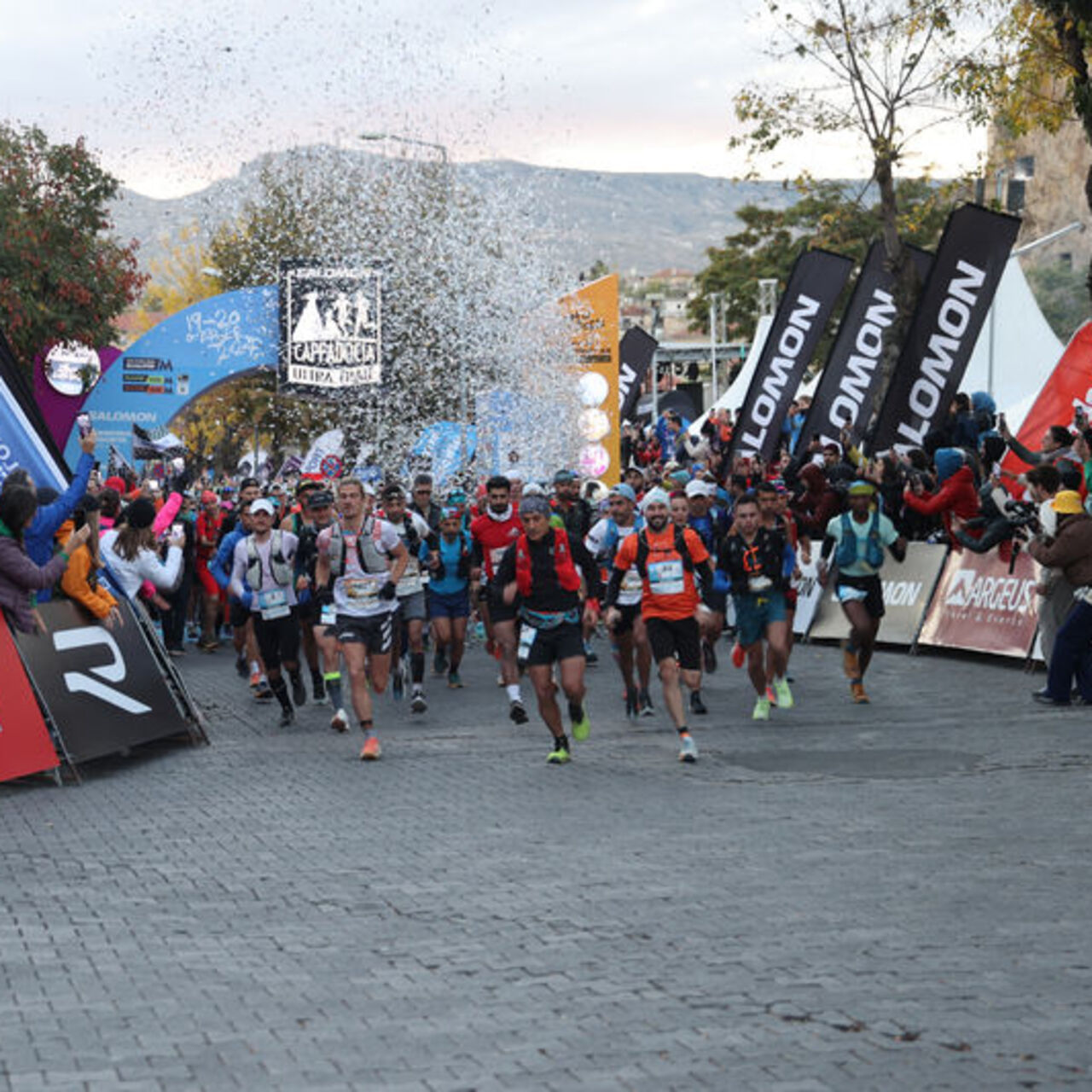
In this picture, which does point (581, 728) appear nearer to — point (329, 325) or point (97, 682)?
point (97, 682)

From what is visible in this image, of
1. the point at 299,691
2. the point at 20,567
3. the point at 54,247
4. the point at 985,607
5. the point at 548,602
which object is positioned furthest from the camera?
the point at 54,247

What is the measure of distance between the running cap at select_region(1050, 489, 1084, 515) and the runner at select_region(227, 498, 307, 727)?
6.12 meters

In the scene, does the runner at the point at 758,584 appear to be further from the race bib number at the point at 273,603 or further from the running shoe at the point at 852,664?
the race bib number at the point at 273,603

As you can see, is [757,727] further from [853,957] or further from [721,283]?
[721,283]

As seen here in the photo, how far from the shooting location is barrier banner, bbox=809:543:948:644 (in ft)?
64.6

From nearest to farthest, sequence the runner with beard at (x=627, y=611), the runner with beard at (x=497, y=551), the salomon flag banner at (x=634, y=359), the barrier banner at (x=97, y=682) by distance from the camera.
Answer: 1. the barrier banner at (x=97, y=682)
2. the runner with beard at (x=627, y=611)
3. the runner with beard at (x=497, y=551)
4. the salomon flag banner at (x=634, y=359)

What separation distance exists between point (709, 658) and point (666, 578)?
556 cm

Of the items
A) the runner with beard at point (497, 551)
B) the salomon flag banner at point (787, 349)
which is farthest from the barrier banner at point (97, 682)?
the salomon flag banner at point (787, 349)

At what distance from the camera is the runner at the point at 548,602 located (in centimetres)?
1308

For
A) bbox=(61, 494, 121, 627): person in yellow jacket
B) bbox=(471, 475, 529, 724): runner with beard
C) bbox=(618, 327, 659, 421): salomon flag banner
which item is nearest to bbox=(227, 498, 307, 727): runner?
bbox=(471, 475, 529, 724): runner with beard

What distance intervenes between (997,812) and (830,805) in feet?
2.98

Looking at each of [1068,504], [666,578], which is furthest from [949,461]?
[666,578]

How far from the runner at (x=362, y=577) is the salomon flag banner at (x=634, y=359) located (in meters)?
24.2

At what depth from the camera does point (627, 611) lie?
15352mm
